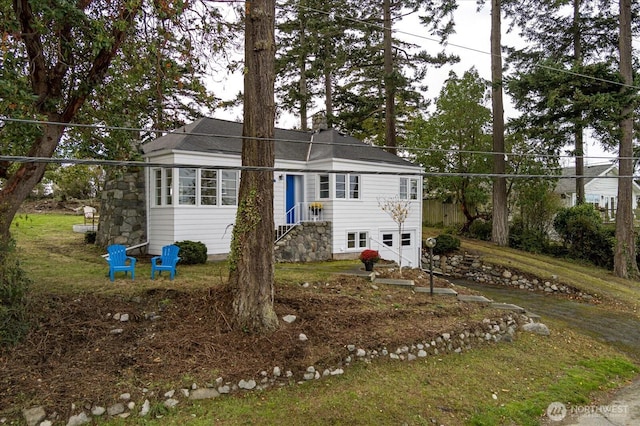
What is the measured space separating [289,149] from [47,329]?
11.2 metres

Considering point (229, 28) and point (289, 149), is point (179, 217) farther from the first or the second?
point (229, 28)

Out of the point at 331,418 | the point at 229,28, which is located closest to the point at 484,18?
the point at 229,28

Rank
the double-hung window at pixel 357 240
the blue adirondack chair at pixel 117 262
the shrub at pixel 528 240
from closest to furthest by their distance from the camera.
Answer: the blue adirondack chair at pixel 117 262 < the double-hung window at pixel 357 240 < the shrub at pixel 528 240

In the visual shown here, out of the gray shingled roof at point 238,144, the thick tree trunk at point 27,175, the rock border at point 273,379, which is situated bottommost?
the rock border at point 273,379

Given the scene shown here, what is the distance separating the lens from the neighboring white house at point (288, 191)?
11.6 m

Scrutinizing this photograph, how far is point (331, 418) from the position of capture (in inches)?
149

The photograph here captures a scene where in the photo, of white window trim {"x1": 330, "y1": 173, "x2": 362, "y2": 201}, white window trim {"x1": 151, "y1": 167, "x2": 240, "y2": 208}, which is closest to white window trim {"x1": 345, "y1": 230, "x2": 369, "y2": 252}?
white window trim {"x1": 330, "y1": 173, "x2": 362, "y2": 201}

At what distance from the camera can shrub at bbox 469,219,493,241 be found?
19578 mm

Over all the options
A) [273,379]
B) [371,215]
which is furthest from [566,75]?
[273,379]

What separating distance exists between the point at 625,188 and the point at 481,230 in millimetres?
6462

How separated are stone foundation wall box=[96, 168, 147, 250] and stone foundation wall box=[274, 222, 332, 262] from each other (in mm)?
4595

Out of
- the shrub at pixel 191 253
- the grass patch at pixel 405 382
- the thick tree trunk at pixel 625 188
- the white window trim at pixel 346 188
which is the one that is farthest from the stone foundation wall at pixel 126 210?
the thick tree trunk at pixel 625 188

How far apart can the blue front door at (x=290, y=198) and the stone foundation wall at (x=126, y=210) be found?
199 inches

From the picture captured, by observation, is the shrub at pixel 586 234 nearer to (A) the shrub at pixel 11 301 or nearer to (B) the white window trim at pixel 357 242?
(B) the white window trim at pixel 357 242
